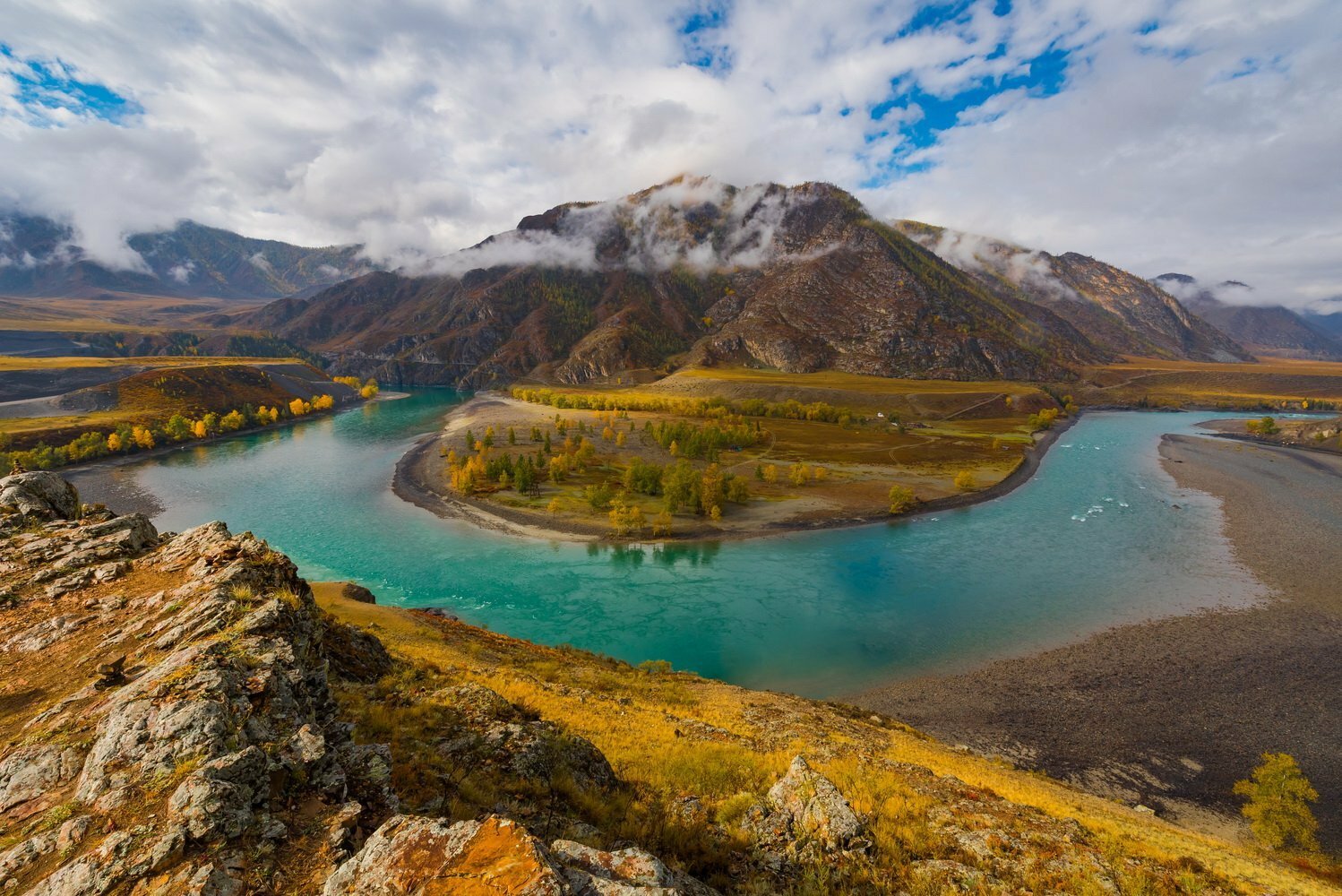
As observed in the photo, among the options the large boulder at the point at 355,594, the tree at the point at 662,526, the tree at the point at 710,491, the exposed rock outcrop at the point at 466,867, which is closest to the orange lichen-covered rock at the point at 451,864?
the exposed rock outcrop at the point at 466,867

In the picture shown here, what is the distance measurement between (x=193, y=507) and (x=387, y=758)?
111750mm

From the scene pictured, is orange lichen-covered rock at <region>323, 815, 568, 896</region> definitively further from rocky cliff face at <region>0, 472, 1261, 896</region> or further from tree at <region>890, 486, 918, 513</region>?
tree at <region>890, 486, 918, 513</region>

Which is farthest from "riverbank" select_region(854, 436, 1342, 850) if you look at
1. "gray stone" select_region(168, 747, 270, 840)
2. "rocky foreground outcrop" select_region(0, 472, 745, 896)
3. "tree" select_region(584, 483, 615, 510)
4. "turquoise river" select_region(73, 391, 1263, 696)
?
"tree" select_region(584, 483, 615, 510)

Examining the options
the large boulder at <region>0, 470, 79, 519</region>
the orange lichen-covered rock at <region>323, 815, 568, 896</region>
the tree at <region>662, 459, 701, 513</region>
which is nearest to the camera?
the orange lichen-covered rock at <region>323, 815, 568, 896</region>

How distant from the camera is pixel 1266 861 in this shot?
22.0 meters

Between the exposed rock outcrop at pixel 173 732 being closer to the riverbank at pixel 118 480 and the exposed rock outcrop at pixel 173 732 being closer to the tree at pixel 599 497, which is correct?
the tree at pixel 599 497

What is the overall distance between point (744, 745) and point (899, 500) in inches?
3080

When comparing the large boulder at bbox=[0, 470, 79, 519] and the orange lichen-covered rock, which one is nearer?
the orange lichen-covered rock

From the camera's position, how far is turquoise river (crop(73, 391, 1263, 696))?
5231cm

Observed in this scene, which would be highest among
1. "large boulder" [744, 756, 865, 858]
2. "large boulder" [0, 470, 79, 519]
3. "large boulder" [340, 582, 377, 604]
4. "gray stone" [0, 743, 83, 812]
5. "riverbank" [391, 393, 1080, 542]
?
"large boulder" [0, 470, 79, 519]

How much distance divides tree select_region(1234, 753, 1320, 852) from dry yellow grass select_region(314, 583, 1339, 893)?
502 cm

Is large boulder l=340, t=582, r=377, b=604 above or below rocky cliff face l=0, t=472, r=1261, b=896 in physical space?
below

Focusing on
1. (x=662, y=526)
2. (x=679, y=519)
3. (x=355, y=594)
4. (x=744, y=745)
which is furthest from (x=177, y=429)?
(x=744, y=745)

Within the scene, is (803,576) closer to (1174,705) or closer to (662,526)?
(662,526)
